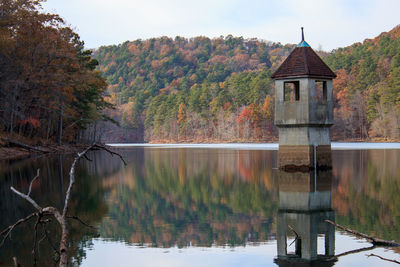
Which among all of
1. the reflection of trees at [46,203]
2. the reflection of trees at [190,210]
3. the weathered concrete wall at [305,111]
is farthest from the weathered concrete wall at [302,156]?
the reflection of trees at [46,203]

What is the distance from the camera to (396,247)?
847 cm

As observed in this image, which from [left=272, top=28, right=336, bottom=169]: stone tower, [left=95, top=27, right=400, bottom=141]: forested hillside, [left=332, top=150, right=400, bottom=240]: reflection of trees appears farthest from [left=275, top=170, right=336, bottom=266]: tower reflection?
[left=95, top=27, right=400, bottom=141]: forested hillside

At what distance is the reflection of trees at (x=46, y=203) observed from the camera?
27.0ft

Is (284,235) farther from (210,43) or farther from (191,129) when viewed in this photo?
(210,43)

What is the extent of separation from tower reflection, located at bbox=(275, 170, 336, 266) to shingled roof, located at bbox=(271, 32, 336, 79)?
5551 millimetres

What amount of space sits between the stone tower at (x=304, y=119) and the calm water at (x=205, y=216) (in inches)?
53.6

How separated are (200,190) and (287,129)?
6.90m

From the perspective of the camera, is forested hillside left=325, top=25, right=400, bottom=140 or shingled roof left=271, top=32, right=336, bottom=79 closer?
shingled roof left=271, top=32, right=336, bottom=79

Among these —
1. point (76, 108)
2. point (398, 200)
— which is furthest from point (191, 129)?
point (398, 200)

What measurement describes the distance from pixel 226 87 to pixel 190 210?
116m

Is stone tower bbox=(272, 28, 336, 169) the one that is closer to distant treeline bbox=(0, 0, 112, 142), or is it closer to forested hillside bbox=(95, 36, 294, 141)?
distant treeline bbox=(0, 0, 112, 142)

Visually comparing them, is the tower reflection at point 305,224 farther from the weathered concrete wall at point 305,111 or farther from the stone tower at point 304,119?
the weathered concrete wall at point 305,111

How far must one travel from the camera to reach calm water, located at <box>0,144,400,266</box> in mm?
8336

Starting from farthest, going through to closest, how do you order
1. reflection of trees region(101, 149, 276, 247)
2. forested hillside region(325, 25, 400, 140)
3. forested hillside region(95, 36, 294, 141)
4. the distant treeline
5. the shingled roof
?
forested hillside region(95, 36, 294, 141), forested hillside region(325, 25, 400, 140), the distant treeline, the shingled roof, reflection of trees region(101, 149, 276, 247)
